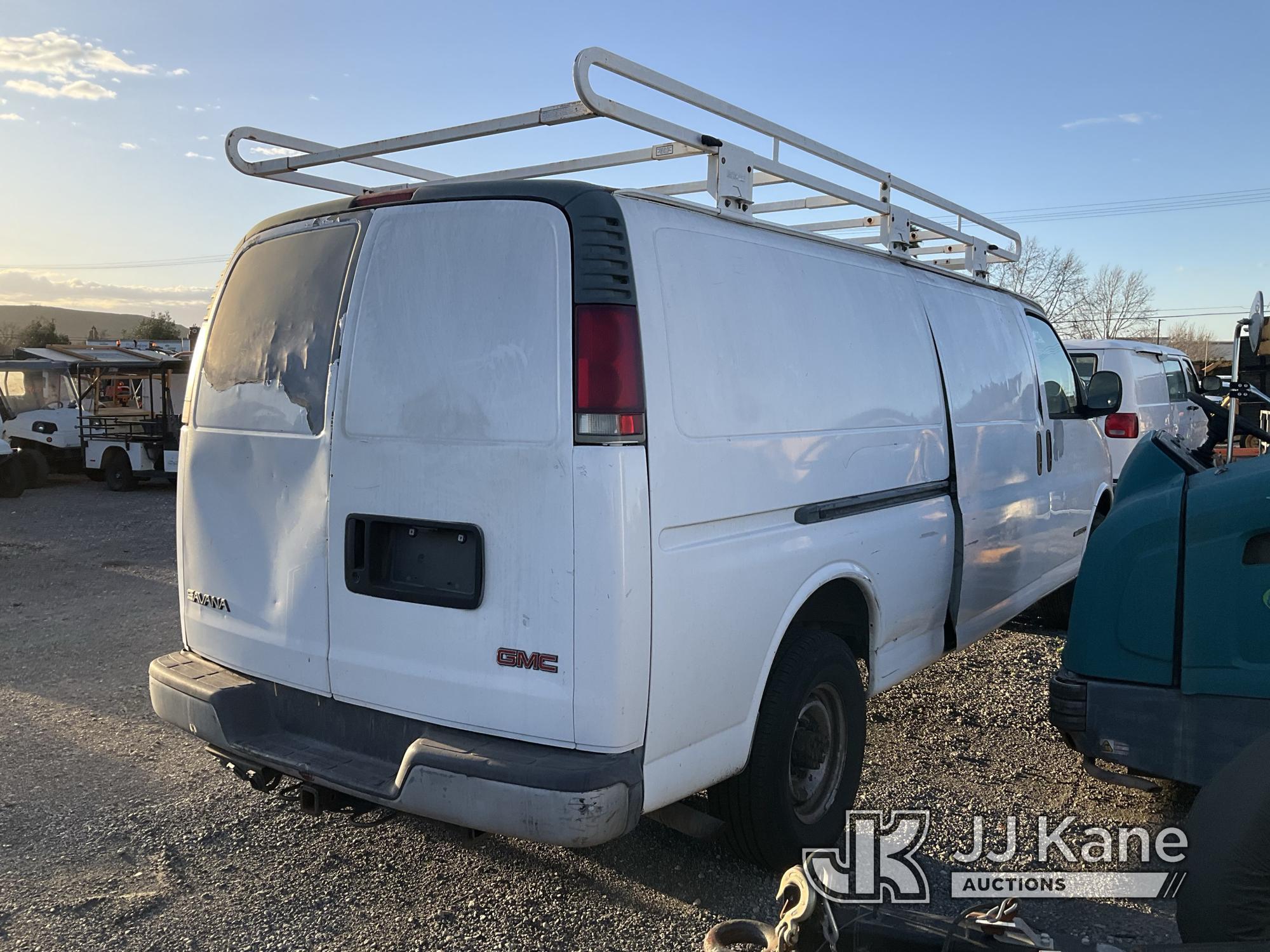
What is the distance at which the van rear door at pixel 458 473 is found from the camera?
277 cm

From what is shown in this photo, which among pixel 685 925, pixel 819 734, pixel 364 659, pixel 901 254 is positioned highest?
pixel 901 254

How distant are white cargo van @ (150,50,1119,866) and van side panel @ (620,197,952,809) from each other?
1 cm

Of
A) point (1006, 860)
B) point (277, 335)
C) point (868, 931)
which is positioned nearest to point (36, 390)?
Answer: point (277, 335)

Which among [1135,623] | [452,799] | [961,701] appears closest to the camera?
[452,799]

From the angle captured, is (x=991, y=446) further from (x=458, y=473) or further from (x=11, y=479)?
(x=11, y=479)

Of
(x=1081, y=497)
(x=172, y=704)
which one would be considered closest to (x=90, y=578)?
(x=172, y=704)

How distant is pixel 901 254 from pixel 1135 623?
199 cm

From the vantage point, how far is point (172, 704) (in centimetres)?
352

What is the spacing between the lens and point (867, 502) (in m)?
3.89

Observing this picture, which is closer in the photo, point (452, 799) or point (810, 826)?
point (452, 799)

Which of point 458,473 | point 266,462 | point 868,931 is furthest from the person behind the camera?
point 266,462

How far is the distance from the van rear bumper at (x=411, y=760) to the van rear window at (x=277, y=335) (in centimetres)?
93

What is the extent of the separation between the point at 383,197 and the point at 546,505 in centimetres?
123

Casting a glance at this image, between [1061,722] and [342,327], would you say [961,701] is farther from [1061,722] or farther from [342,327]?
[342,327]
